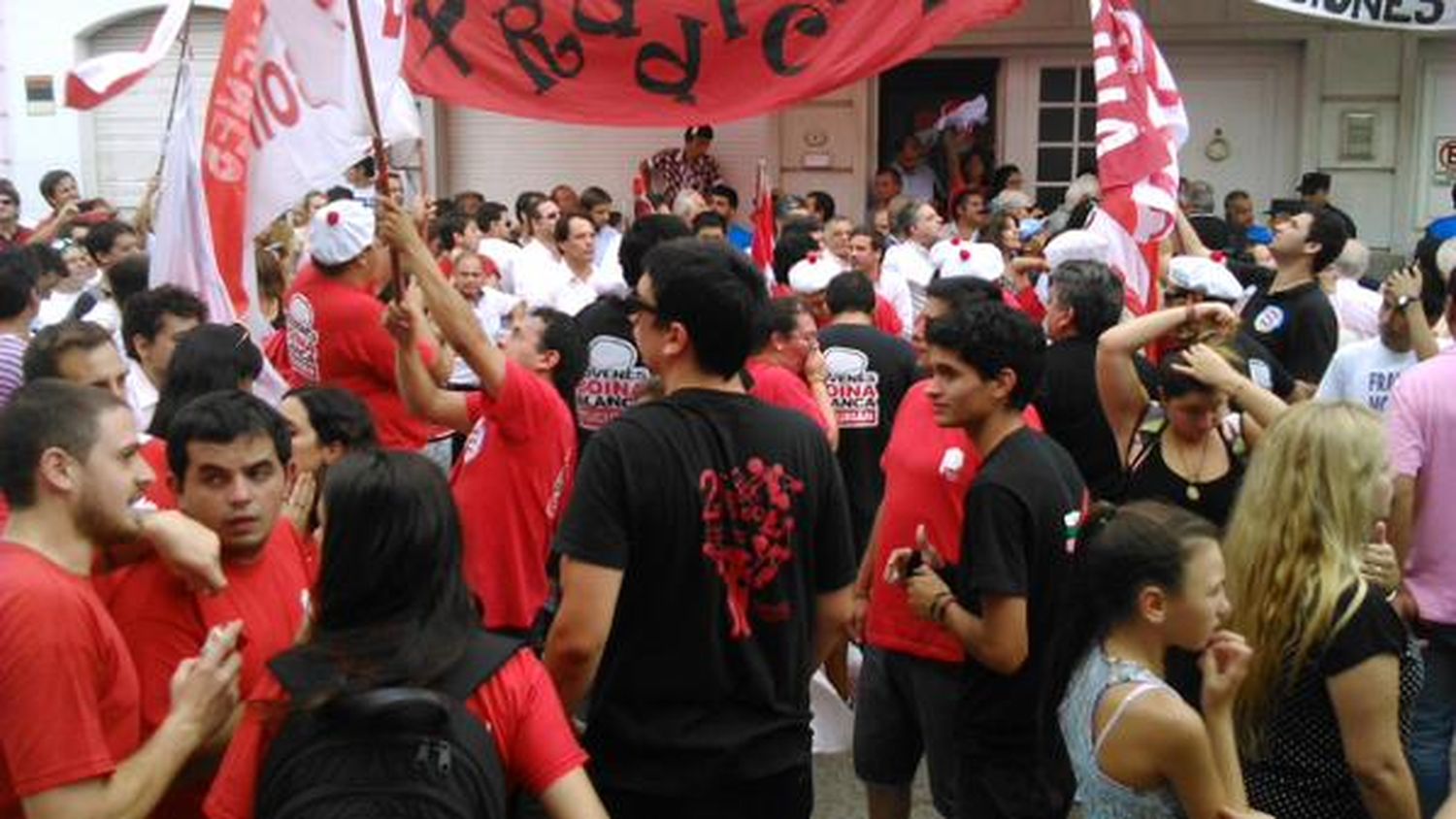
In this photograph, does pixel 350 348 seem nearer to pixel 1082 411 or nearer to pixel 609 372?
pixel 609 372

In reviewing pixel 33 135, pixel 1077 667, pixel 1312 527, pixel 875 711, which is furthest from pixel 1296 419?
pixel 33 135

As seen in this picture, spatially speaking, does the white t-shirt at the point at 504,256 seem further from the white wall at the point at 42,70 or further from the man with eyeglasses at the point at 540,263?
the white wall at the point at 42,70

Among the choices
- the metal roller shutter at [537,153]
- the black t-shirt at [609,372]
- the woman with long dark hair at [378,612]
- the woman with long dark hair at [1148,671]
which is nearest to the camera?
the woman with long dark hair at [378,612]

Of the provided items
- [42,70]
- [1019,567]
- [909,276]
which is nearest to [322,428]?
[1019,567]

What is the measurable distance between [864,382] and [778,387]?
2.82 ft

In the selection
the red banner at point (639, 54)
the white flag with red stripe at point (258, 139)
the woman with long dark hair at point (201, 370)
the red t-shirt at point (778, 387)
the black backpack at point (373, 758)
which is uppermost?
the red banner at point (639, 54)

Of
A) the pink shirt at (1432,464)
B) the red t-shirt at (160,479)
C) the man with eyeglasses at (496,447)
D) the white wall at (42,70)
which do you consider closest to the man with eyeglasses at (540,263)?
the man with eyeglasses at (496,447)

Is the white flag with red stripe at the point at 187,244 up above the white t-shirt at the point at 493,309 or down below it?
above

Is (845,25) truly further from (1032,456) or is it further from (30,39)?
(30,39)

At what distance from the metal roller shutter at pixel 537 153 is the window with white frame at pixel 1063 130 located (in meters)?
2.85

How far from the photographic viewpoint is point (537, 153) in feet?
49.4

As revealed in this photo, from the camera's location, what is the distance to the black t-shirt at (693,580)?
3164 mm

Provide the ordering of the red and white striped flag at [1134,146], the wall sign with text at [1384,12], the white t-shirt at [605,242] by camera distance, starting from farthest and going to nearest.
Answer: the wall sign with text at [1384,12]
the white t-shirt at [605,242]
the red and white striped flag at [1134,146]

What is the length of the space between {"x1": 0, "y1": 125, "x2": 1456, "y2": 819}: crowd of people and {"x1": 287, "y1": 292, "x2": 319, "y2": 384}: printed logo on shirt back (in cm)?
2
